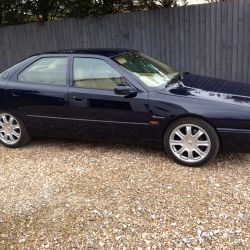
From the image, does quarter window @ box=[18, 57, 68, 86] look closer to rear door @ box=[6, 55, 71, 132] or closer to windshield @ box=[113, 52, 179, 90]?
rear door @ box=[6, 55, 71, 132]

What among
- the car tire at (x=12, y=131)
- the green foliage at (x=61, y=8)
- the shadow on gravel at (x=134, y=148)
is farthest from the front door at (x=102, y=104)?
the green foliage at (x=61, y=8)

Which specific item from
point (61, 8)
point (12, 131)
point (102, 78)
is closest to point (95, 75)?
point (102, 78)

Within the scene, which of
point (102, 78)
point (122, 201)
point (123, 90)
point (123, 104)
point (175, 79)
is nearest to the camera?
point (122, 201)

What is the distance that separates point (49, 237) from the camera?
2.81m

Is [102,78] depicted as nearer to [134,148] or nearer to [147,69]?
[147,69]

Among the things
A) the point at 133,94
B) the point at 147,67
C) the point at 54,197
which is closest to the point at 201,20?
the point at 147,67

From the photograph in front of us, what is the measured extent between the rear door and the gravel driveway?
0.55m

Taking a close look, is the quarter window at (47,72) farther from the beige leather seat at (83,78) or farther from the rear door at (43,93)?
the beige leather seat at (83,78)

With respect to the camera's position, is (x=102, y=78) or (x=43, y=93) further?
(x=43, y=93)

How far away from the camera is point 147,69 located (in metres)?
4.59

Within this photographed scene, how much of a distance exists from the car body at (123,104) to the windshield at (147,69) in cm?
1

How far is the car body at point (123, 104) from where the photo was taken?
379 cm

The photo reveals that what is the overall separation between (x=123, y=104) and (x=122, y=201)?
1369mm

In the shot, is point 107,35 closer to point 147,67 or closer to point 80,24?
point 80,24
